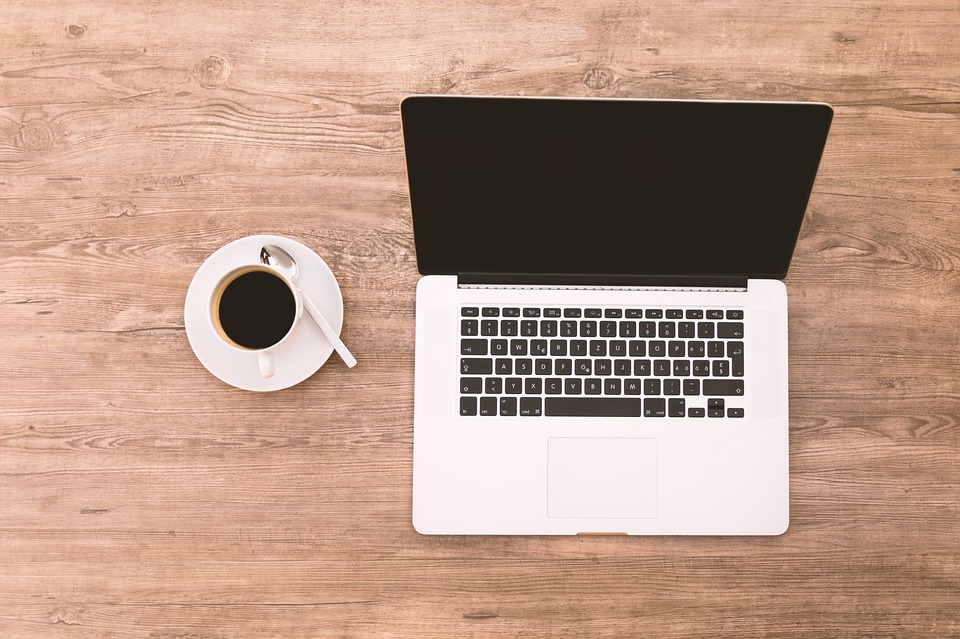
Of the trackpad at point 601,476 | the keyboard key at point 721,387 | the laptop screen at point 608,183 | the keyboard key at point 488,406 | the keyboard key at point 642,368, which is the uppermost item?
the laptop screen at point 608,183

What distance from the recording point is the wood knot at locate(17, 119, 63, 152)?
0.95 m

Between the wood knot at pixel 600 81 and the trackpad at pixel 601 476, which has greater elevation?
the wood knot at pixel 600 81

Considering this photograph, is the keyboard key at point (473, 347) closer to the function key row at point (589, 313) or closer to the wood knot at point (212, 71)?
the function key row at point (589, 313)

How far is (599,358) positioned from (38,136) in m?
0.80

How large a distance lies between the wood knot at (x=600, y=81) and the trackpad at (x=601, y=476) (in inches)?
18.3

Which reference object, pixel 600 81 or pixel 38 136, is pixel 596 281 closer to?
pixel 600 81

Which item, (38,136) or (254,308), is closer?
(254,308)

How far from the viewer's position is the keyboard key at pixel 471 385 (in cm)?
88

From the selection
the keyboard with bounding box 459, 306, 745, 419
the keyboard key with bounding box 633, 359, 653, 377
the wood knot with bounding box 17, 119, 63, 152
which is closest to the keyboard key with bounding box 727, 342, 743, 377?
the keyboard with bounding box 459, 306, 745, 419

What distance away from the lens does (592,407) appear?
0.88m

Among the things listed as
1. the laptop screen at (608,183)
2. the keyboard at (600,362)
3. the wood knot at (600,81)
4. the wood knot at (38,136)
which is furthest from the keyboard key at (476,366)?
the wood knot at (38,136)

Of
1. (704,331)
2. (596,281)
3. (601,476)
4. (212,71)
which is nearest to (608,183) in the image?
(596,281)

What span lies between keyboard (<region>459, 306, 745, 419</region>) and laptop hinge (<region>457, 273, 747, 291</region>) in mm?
31

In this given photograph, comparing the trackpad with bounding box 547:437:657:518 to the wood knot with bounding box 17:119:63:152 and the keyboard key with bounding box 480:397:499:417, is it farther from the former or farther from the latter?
the wood knot with bounding box 17:119:63:152
